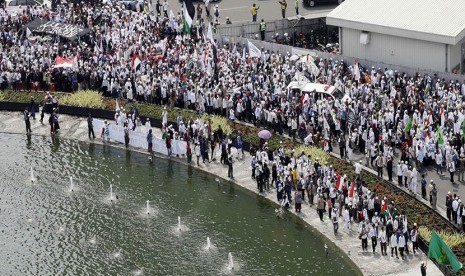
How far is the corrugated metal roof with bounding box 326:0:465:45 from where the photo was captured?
2655 inches

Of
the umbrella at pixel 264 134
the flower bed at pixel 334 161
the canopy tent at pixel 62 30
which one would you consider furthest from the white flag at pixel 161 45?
the umbrella at pixel 264 134

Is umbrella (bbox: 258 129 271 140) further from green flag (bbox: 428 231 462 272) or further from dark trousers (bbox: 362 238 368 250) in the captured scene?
green flag (bbox: 428 231 462 272)

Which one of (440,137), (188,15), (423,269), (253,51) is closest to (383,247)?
(423,269)

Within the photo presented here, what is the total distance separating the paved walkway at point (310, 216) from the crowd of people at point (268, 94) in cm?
67

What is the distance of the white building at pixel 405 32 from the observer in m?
67.8

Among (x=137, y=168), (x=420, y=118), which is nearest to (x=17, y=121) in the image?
(x=137, y=168)

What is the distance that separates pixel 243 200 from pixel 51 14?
31.0 meters

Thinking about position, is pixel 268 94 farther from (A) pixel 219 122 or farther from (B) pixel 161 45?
(B) pixel 161 45

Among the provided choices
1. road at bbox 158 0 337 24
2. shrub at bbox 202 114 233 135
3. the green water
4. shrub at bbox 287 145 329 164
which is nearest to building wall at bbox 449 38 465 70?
shrub at bbox 287 145 329 164

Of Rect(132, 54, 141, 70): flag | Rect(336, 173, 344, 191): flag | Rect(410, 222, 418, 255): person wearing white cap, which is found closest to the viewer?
Rect(410, 222, 418, 255): person wearing white cap

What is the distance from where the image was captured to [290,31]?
3162 inches

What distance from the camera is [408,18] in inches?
2736

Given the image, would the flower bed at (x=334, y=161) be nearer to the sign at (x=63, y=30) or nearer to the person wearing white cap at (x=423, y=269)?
the person wearing white cap at (x=423, y=269)

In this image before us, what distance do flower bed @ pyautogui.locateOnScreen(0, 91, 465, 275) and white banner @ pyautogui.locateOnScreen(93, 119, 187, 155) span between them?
217cm
